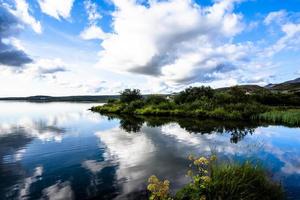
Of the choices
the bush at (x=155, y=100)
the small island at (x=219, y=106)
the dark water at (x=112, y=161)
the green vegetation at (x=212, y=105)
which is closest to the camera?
the dark water at (x=112, y=161)

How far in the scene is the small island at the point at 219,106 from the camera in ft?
138

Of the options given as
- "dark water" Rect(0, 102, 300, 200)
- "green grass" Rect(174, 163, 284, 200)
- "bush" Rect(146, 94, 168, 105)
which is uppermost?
"bush" Rect(146, 94, 168, 105)

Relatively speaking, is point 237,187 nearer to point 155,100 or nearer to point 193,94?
point 193,94

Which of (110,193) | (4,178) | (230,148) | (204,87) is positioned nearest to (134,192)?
(110,193)

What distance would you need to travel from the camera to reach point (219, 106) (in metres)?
49.1

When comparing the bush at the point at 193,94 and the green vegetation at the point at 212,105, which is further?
the bush at the point at 193,94

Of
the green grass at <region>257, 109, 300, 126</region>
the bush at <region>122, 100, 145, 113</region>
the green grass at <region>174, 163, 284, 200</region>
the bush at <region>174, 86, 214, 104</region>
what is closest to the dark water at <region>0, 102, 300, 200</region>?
the green grass at <region>174, 163, 284, 200</region>

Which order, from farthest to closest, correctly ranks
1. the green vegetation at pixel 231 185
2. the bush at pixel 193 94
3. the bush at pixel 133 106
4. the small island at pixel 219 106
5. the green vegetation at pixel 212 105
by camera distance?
the bush at pixel 133 106
the bush at pixel 193 94
the green vegetation at pixel 212 105
the small island at pixel 219 106
the green vegetation at pixel 231 185

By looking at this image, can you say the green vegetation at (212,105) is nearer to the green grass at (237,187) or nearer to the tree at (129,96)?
the tree at (129,96)

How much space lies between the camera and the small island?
1655 inches

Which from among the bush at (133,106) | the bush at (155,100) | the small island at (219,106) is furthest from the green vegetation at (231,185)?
the bush at (155,100)

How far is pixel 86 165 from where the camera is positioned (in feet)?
50.2

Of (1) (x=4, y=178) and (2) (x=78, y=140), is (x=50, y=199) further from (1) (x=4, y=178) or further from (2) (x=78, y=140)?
(2) (x=78, y=140)

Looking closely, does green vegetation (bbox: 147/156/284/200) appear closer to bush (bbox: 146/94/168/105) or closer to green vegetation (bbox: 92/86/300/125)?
green vegetation (bbox: 92/86/300/125)
